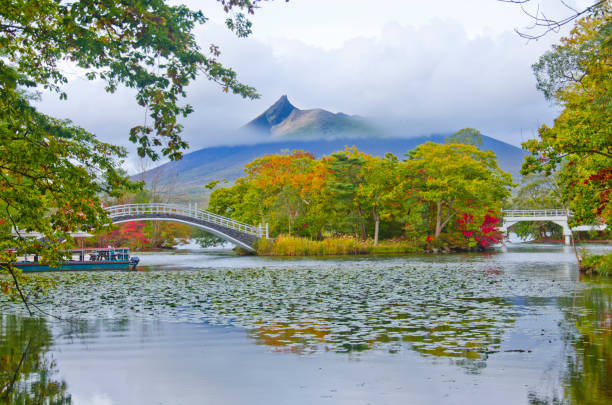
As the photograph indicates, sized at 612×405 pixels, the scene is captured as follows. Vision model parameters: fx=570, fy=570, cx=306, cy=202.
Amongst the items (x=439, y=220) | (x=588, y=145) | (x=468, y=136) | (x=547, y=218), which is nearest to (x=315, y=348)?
(x=588, y=145)

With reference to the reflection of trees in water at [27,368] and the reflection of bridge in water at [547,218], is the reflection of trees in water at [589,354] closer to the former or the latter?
the reflection of trees in water at [27,368]

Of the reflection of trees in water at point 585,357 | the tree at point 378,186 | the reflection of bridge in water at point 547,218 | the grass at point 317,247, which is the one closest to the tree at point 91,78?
the reflection of trees in water at point 585,357

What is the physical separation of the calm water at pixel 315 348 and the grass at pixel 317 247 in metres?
24.7

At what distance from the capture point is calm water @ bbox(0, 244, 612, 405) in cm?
598

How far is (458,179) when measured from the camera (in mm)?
41688

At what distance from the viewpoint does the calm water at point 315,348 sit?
598cm

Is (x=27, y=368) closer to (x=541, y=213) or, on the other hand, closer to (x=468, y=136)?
(x=468, y=136)

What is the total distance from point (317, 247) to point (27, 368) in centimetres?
3335

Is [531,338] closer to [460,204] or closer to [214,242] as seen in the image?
[460,204]

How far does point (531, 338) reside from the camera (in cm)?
865

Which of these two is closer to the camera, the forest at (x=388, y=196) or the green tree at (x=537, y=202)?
the forest at (x=388, y=196)

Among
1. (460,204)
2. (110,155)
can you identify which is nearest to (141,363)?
(110,155)

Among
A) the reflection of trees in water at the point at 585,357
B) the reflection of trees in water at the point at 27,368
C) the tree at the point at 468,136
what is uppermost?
the tree at the point at 468,136

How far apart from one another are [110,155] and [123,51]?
1.30 metres
